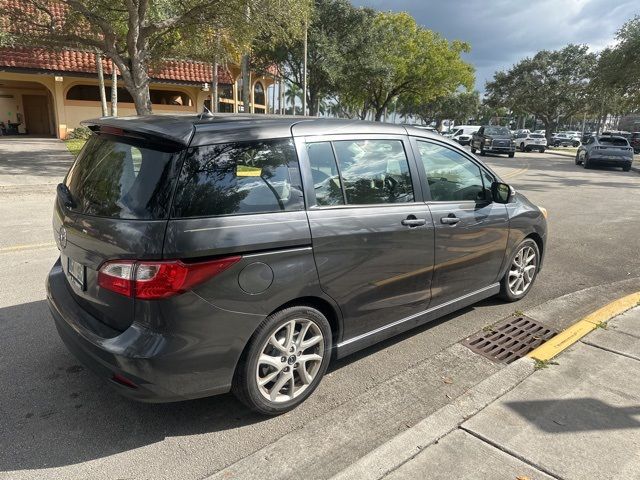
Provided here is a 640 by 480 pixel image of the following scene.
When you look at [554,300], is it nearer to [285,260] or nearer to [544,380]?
[544,380]

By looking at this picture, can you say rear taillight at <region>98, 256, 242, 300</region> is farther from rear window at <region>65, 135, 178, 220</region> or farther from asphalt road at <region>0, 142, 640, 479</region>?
asphalt road at <region>0, 142, 640, 479</region>

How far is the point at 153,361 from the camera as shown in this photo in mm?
2447

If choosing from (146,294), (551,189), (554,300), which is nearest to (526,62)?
(551,189)

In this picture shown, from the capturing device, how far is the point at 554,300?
A: 5.05 meters

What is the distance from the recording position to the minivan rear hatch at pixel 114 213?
248 centimetres

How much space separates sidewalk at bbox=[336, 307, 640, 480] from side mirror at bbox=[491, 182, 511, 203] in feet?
4.72

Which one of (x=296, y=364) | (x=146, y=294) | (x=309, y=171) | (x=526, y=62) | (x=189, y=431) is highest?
(x=526, y=62)

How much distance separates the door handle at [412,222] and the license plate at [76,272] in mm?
2102

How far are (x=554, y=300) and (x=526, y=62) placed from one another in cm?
5849

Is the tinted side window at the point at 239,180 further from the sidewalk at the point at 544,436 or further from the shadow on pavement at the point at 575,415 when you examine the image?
the shadow on pavement at the point at 575,415


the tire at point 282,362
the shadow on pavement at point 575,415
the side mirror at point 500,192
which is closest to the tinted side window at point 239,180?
the tire at point 282,362

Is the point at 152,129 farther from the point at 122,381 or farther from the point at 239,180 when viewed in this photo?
the point at 122,381

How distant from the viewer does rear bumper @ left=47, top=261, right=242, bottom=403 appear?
96.7 inches

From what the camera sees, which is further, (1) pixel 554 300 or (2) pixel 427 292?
(1) pixel 554 300
